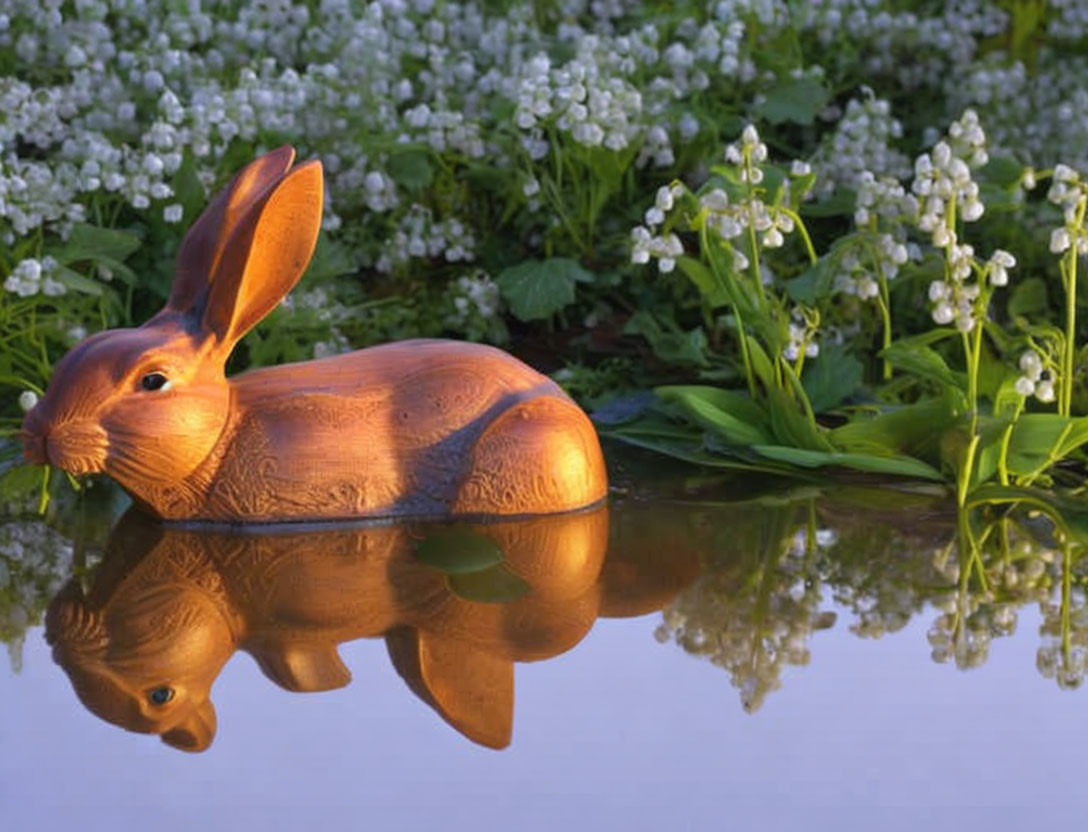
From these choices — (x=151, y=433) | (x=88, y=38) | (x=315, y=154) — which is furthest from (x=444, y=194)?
(x=151, y=433)

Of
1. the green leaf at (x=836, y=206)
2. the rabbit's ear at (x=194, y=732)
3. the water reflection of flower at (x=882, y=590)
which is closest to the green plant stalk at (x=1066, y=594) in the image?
the water reflection of flower at (x=882, y=590)

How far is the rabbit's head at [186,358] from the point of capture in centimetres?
169

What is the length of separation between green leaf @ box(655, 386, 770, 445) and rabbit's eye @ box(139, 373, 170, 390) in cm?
60

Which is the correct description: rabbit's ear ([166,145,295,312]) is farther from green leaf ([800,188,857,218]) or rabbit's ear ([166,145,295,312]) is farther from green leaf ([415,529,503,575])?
green leaf ([800,188,857,218])

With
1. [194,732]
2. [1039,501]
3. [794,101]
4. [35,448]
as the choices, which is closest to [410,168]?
[794,101]

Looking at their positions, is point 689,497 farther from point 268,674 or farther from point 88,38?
point 88,38

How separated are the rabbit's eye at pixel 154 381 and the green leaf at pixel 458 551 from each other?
0.92ft

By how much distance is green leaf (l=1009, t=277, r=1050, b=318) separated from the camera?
2432mm

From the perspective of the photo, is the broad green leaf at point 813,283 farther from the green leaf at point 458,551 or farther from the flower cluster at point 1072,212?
the green leaf at point 458,551

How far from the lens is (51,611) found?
158 cm

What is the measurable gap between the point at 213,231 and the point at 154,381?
0.16 metres

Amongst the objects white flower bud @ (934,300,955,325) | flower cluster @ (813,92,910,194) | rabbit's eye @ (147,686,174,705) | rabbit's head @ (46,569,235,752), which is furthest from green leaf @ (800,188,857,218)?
rabbit's eye @ (147,686,174,705)

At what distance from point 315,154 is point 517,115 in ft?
1.09

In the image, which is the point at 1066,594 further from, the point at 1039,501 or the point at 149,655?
the point at 149,655
